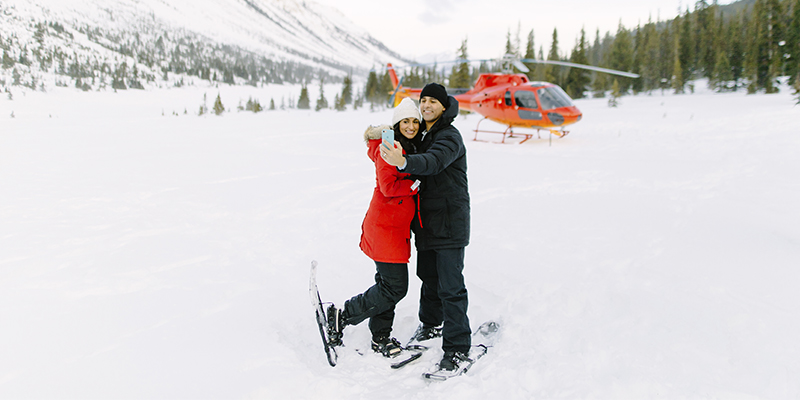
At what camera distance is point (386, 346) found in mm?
2781

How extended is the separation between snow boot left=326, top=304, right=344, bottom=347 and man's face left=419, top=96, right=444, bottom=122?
1.45 metres

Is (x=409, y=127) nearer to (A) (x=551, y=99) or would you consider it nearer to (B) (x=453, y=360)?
(B) (x=453, y=360)

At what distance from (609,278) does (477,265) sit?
1.20 m

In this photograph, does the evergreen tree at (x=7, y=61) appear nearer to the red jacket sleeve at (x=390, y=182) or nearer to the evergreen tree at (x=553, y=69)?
the red jacket sleeve at (x=390, y=182)

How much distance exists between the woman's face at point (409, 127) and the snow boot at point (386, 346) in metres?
1.40

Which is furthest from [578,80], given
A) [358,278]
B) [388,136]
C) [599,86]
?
[388,136]

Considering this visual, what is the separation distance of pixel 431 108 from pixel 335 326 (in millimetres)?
1578

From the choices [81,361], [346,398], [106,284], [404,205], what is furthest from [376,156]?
[106,284]

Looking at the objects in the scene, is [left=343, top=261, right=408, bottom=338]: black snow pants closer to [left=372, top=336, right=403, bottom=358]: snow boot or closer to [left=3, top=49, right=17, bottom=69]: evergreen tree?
[left=372, top=336, right=403, bottom=358]: snow boot

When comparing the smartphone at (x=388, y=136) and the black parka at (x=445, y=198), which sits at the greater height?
the smartphone at (x=388, y=136)

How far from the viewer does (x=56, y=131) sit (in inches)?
470

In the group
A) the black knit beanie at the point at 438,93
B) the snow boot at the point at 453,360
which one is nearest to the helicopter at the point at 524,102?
the black knit beanie at the point at 438,93

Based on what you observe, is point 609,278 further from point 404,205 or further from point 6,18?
point 6,18

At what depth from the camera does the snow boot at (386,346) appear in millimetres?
2748
